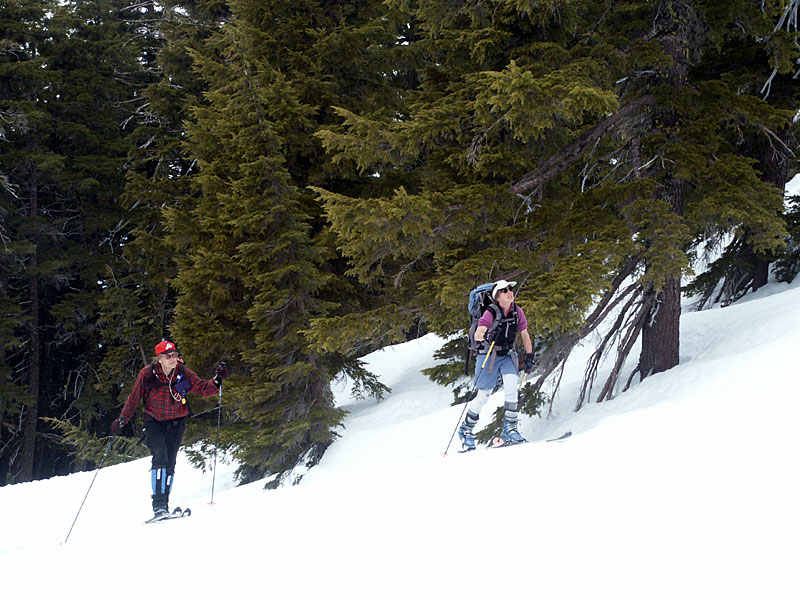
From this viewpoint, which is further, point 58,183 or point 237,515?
point 58,183

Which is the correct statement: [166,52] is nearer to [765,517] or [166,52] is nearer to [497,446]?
[497,446]

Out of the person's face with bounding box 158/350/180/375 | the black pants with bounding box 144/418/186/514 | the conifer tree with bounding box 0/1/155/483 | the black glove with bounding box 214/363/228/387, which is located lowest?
the black pants with bounding box 144/418/186/514

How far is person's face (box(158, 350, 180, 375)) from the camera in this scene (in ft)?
24.7

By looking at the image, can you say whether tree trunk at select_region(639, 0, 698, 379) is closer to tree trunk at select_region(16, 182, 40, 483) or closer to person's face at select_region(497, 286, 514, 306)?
person's face at select_region(497, 286, 514, 306)

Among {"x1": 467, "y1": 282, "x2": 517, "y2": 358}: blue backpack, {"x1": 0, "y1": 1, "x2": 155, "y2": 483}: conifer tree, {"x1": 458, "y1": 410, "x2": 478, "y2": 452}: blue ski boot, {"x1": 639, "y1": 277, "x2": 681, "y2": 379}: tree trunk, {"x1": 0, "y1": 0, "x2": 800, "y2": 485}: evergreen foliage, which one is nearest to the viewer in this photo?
{"x1": 467, "y1": 282, "x2": 517, "y2": 358}: blue backpack

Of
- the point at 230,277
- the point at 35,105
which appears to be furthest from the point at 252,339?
the point at 35,105

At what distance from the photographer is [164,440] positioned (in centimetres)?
766

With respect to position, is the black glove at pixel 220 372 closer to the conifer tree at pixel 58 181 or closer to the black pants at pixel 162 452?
the black pants at pixel 162 452

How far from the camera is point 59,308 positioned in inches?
834

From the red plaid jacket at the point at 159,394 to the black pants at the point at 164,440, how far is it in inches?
4.8

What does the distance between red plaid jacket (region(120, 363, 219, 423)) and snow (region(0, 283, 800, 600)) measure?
1.28 meters

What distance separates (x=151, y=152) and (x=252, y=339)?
10.5 meters

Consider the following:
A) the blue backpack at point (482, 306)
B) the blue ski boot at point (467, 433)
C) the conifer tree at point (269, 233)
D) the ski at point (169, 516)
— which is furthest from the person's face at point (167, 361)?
the blue ski boot at point (467, 433)

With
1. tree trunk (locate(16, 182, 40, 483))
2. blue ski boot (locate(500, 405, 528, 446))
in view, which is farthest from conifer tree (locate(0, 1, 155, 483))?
blue ski boot (locate(500, 405, 528, 446))
